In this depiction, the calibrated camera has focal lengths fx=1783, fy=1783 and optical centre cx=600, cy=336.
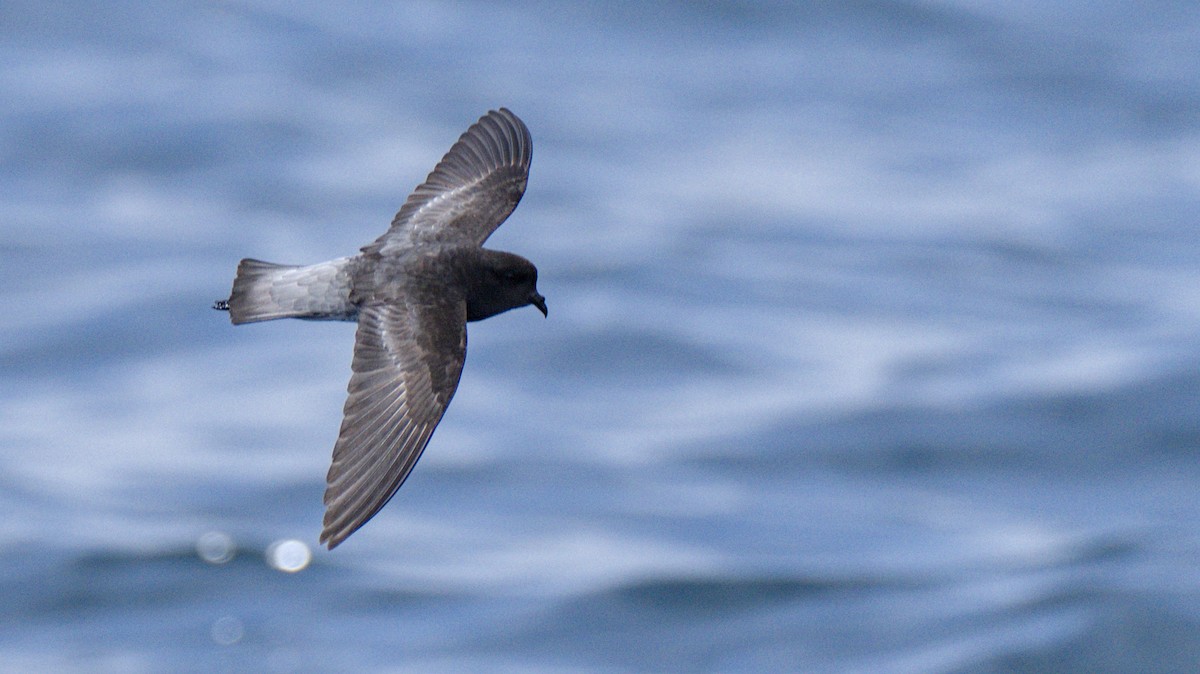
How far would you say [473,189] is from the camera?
335 inches

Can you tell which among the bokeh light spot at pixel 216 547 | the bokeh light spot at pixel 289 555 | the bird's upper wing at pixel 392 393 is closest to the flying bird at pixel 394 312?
the bird's upper wing at pixel 392 393

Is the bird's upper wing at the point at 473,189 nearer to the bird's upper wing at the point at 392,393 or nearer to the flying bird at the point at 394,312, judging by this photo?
the flying bird at the point at 394,312

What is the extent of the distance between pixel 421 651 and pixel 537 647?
123 centimetres

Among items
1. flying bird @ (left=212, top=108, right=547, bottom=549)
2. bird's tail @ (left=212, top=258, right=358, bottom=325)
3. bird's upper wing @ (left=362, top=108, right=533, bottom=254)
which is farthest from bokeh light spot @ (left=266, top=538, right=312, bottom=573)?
bird's tail @ (left=212, top=258, right=358, bottom=325)

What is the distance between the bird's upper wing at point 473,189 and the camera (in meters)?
8.08

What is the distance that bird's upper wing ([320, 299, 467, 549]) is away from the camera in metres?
6.35

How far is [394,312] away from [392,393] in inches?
15.5

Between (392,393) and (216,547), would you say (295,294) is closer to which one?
(392,393)

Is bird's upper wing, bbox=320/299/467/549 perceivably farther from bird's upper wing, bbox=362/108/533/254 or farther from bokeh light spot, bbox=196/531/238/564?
bokeh light spot, bbox=196/531/238/564

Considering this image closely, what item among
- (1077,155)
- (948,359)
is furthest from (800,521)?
(1077,155)

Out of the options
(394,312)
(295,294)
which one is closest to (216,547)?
(295,294)

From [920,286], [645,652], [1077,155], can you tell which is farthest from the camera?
[1077,155]

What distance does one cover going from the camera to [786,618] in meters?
18.9

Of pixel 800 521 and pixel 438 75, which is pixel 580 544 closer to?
pixel 800 521
